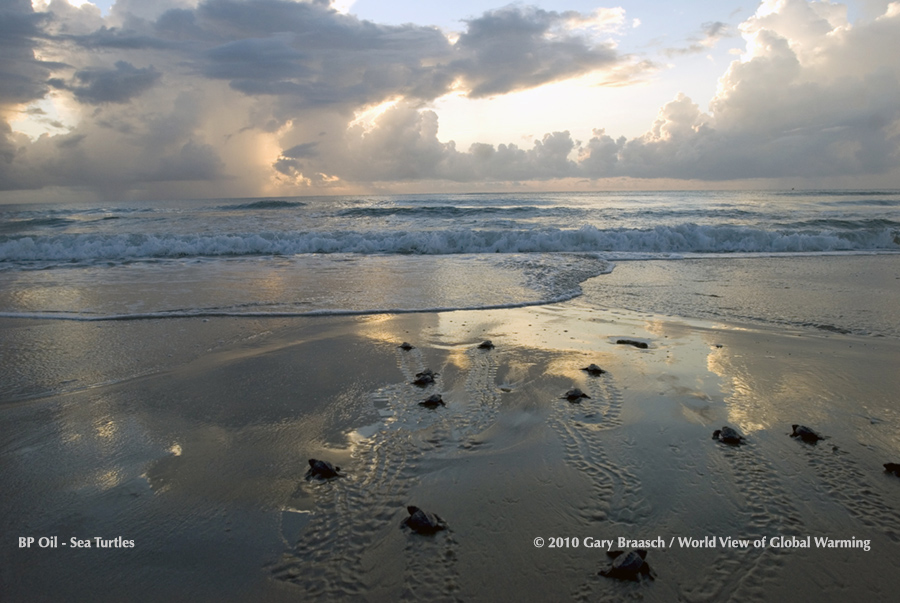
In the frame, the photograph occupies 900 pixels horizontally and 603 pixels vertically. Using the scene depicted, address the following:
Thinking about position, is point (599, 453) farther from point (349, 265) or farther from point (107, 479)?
point (349, 265)

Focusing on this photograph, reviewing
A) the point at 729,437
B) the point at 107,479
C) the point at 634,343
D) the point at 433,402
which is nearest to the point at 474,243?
the point at 634,343

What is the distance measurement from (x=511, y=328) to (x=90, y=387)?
4207 millimetres

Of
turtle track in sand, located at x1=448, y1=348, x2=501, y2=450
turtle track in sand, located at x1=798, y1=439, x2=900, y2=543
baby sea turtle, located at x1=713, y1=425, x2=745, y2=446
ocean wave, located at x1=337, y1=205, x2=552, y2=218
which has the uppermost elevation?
ocean wave, located at x1=337, y1=205, x2=552, y2=218

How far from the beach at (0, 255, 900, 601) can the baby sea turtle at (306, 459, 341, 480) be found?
73mm

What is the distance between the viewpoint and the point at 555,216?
93.1ft

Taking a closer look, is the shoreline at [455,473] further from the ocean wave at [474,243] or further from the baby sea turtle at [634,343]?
the ocean wave at [474,243]

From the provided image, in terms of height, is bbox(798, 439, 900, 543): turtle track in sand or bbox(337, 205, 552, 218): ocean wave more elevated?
bbox(337, 205, 552, 218): ocean wave

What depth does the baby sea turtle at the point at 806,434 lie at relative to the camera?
10.4 feet

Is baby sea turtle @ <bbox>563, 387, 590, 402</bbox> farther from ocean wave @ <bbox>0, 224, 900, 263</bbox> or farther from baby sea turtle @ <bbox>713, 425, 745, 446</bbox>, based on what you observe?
ocean wave @ <bbox>0, 224, 900, 263</bbox>

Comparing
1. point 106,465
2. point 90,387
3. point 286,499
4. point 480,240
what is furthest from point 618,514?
point 480,240

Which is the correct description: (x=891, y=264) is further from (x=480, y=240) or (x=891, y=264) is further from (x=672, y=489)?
(x=672, y=489)

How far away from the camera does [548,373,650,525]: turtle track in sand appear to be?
98.5 inches

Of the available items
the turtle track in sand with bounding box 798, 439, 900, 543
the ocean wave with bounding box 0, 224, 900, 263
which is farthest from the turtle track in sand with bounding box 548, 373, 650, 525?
the ocean wave with bounding box 0, 224, 900, 263

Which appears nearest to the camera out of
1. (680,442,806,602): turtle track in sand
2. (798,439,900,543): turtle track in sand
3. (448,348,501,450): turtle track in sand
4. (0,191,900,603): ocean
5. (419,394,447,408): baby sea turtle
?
(680,442,806,602): turtle track in sand
